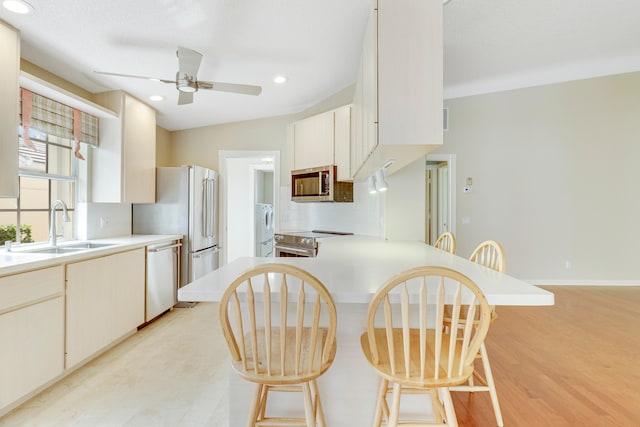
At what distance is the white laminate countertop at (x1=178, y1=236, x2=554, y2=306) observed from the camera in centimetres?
133

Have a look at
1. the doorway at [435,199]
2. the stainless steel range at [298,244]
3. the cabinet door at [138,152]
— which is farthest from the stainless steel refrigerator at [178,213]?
the doorway at [435,199]

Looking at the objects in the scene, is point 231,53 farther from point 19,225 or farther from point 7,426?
point 7,426

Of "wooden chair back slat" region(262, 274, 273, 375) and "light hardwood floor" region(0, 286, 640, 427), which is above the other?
"wooden chair back slat" region(262, 274, 273, 375)

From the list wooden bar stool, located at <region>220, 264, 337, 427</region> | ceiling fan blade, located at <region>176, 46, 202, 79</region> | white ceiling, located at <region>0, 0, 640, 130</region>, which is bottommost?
wooden bar stool, located at <region>220, 264, 337, 427</region>

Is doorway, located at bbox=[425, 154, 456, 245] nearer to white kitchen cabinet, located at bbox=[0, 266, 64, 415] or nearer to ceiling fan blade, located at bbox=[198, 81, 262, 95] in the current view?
ceiling fan blade, located at bbox=[198, 81, 262, 95]

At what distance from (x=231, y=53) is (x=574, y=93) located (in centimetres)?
507

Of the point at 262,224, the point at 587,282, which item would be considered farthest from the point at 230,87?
the point at 587,282

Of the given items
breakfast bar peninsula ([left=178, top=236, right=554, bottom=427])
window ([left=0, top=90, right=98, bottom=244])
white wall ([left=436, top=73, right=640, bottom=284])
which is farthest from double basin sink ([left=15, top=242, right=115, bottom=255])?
white wall ([left=436, top=73, right=640, bottom=284])

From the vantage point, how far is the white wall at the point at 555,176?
4906 millimetres

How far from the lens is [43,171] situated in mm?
2893

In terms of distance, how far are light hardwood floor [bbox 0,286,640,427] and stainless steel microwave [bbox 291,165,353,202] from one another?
5.77ft

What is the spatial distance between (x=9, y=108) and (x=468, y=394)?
346cm

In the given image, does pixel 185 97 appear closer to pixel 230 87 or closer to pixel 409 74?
pixel 230 87

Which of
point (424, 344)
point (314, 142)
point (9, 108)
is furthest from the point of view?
point (314, 142)
